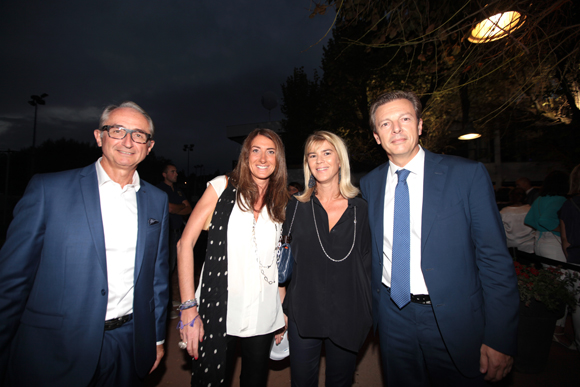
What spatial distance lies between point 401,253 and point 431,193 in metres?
0.48

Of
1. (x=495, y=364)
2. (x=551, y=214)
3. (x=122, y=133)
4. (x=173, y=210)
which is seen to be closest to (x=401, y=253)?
(x=495, y=364)

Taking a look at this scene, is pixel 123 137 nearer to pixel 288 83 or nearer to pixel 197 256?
pixel 197 256

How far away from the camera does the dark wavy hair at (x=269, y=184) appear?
2.06m

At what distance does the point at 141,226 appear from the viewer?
1.70 metres

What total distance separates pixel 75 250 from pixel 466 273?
95.7 inches

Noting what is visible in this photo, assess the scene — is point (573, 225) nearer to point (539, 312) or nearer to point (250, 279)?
point (539, 312)

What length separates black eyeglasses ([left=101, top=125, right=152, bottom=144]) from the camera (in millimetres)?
1681

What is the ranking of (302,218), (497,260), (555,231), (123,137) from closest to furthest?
(497,260) < (123,137) < (302,218) < (555,231)

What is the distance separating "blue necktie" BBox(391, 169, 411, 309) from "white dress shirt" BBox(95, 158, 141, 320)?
71.6 inches

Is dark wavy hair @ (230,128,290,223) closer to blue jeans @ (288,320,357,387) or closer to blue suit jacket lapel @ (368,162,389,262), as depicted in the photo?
blue suit jacket lapel @ (368,162,389,262)

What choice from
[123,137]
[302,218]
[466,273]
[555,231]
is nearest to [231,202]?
[302,218]

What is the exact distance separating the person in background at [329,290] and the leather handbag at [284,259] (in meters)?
0.07

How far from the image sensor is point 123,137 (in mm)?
1685

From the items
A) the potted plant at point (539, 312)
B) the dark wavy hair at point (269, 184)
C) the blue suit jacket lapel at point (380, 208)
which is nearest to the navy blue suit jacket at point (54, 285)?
the dark wavy hair at point (269, 184)
